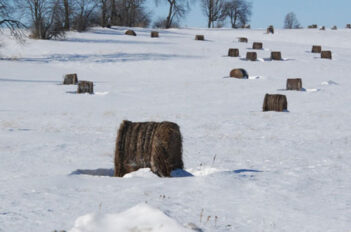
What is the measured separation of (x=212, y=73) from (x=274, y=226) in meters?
22.8

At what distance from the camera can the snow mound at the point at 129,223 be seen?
3863 mm

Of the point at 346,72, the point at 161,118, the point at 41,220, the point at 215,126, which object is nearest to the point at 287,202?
the point at 41,220

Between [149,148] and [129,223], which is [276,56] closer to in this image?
[149,148]

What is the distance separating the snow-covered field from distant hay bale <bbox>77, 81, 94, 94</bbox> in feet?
1.62

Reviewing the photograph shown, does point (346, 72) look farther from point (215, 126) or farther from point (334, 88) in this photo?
point (215, 126)

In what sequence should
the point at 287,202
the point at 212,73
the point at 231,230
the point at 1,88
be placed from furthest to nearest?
the point at 212,73 → the point at 1,88 → the point at 287,202 → the point at 231,230

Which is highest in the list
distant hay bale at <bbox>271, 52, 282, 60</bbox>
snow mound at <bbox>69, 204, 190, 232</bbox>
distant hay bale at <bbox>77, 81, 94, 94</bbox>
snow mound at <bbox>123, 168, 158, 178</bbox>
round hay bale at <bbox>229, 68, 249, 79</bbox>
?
distant hay bale at <bbox>271, 52, 282, 60</bbox>

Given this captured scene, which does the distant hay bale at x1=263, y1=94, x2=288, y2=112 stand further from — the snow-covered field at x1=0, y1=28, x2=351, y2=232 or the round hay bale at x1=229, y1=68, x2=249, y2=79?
the round hay bale at x1=229, y1=68, x2=249, y2=79

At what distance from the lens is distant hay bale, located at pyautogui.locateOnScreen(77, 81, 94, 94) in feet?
61.7

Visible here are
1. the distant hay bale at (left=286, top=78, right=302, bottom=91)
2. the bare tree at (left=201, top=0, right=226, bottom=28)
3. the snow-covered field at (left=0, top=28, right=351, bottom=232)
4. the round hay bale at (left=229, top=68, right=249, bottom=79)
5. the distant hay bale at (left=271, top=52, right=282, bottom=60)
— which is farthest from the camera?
the bare tree at (left=201, top=0, right=226, bottom=28)

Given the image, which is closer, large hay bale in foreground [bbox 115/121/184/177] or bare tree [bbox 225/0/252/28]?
large hay bale in foreground [bbox 115/121/184/177]

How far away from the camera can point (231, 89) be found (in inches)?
814

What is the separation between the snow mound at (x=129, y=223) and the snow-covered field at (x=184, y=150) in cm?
1

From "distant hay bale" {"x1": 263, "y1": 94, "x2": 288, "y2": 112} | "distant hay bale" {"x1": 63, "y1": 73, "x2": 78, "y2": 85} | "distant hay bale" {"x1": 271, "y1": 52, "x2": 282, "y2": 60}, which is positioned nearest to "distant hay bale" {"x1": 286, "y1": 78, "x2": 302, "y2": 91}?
"distant hay bale" {"x1": 263, "y1": 94, "x2": 288, "y2": 112}
